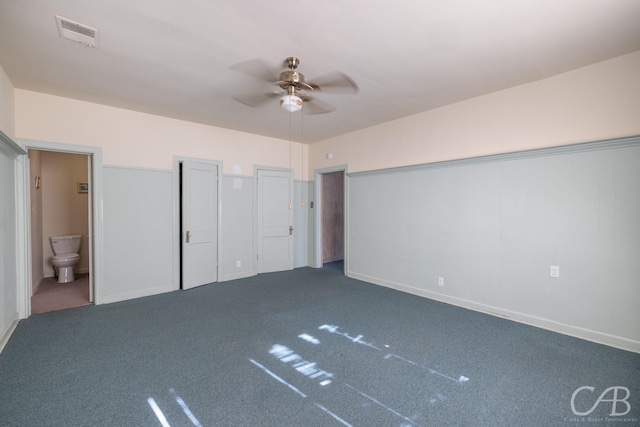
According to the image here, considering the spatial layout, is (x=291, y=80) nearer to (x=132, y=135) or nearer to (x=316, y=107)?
(x=316, y=107)

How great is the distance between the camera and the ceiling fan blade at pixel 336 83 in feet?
9.71

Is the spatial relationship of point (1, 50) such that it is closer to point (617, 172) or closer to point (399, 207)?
point (399, 207)

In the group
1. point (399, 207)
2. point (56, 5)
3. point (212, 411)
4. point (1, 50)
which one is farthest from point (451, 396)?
point (1, 50)

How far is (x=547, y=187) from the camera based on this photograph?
3.04 m

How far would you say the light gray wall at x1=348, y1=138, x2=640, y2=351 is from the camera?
2643 mm

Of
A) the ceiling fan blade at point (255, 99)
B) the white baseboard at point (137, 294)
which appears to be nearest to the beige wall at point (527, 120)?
the ceiling fan blade at point (255, 99)

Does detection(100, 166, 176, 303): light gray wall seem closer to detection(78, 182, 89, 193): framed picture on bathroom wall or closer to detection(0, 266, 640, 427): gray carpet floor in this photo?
detection(0, 266, 640, 427): gray carpet floor

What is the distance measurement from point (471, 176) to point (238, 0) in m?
3.14


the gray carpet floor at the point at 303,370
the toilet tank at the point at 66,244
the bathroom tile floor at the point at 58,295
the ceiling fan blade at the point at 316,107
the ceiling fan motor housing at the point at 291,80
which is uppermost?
the ceiling fan blade at the point at 316,107

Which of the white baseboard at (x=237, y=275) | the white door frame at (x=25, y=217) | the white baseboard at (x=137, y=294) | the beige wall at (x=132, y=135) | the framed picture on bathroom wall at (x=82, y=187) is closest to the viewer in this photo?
the white door frame at (x=25, y=217)

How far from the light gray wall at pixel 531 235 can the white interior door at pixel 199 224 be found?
289 cm

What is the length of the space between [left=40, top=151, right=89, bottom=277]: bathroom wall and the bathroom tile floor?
615 millimetres

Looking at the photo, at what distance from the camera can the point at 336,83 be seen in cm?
312

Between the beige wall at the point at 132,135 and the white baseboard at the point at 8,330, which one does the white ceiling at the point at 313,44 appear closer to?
the beige wall at the point at 132,135
